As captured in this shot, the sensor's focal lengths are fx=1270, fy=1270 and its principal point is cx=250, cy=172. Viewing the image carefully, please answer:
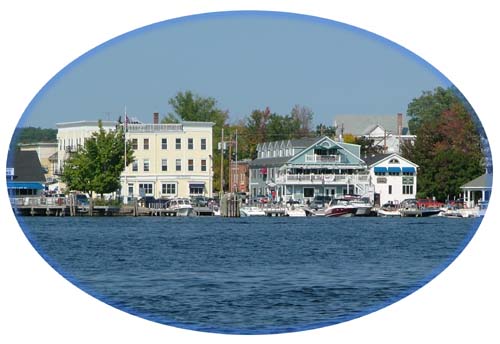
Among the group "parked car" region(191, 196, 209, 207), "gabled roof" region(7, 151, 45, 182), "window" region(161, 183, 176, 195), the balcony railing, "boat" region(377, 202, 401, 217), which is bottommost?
"boat" region(377, 202, 401, 217)

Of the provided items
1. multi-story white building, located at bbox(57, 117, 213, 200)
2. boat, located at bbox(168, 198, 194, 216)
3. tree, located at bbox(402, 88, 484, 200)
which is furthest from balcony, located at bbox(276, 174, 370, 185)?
tree, located at bbox(402, 88, 484, 200)

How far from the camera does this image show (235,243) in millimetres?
35000

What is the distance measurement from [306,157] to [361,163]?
5208mm

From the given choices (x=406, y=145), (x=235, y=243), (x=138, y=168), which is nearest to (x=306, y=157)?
(x=138, y=168)

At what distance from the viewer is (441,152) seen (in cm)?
3262

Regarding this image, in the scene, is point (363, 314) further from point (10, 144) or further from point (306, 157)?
point (306, 157)

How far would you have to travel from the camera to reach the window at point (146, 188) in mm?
53284

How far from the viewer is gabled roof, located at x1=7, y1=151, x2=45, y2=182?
17934mm

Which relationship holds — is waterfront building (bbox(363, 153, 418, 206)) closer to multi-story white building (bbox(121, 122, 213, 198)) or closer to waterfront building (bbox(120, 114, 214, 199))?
multi-story white building (bbox(121, 122, 213, 198))

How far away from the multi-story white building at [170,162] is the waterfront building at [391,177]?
6135mm

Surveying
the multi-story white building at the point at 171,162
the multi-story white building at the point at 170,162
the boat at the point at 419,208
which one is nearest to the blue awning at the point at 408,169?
the boat at the point at 419,208

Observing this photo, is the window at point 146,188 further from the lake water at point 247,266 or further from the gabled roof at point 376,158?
the gabled roof at point 376,158

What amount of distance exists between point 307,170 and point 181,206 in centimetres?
732

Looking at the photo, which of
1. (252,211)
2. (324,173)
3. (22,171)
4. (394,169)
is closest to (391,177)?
(394,169)
